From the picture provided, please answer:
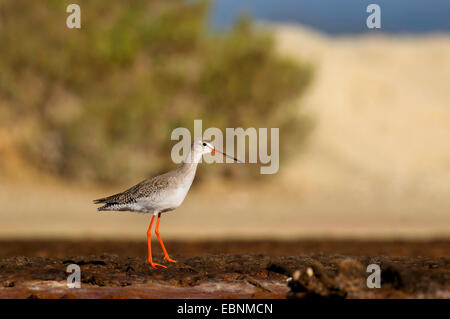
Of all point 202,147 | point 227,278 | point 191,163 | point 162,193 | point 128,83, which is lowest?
point 227,278

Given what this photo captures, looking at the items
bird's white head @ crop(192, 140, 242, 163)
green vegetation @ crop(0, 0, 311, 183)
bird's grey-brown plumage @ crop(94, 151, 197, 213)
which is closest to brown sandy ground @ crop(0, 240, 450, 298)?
bird's grey-brown plumage @ crop(94, 151, 197, 213)

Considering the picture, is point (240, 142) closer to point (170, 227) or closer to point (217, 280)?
point (170, 227)

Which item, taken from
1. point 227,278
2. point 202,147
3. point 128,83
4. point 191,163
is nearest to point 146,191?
point 191,163

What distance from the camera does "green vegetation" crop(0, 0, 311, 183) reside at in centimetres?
2742

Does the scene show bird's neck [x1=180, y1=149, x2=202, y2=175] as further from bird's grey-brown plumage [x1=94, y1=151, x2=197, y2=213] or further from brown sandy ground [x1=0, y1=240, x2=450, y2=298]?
brown sandy ground [x1=0, y1=240, x2=450, y2=298]

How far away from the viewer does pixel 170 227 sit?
75.8 feet

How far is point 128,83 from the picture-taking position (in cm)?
2895

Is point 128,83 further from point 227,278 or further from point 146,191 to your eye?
point 227,278

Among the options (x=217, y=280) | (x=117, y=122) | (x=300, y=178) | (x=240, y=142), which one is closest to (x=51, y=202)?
(x=117, y=122)

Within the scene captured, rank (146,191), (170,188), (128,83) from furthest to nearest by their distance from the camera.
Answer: (128,83), (146,191), (170,188)

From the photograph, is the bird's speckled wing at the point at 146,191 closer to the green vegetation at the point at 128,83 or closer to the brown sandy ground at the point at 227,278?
the brown sandy ground at the point at 227,278

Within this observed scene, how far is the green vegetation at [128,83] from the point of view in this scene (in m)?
27.4
